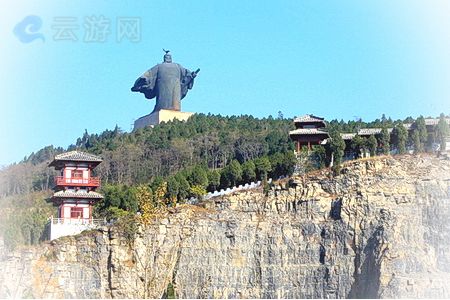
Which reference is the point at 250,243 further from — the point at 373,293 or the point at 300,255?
the point at 373,293

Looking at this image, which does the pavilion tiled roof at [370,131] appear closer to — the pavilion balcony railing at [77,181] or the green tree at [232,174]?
the green tree at [232,174]

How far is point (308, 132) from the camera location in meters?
66.4

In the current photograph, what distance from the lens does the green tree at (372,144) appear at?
6322cm

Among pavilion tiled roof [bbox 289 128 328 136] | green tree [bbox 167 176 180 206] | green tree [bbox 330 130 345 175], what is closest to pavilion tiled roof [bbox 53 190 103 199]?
green tree [bbox 167 176 180 206]

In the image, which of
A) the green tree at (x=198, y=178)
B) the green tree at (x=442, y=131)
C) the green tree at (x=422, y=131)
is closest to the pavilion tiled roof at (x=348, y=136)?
the green tree at (x=422, y=131)

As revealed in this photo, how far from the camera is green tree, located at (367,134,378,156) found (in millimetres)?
63219

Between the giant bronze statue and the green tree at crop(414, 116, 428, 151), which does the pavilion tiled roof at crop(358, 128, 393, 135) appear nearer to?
the green tree at crop(414, 116, 428, 151)

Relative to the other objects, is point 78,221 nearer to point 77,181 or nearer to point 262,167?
point 77,181

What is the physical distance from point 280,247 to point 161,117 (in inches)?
937

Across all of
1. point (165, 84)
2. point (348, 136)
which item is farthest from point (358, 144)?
point (165, 84)

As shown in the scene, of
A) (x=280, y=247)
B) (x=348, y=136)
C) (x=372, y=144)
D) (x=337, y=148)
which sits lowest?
(x=280, y=247)

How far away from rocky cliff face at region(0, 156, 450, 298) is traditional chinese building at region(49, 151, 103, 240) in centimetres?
116

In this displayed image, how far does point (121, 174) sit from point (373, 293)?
2230cm

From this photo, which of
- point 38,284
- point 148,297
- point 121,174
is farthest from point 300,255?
point 121,174
